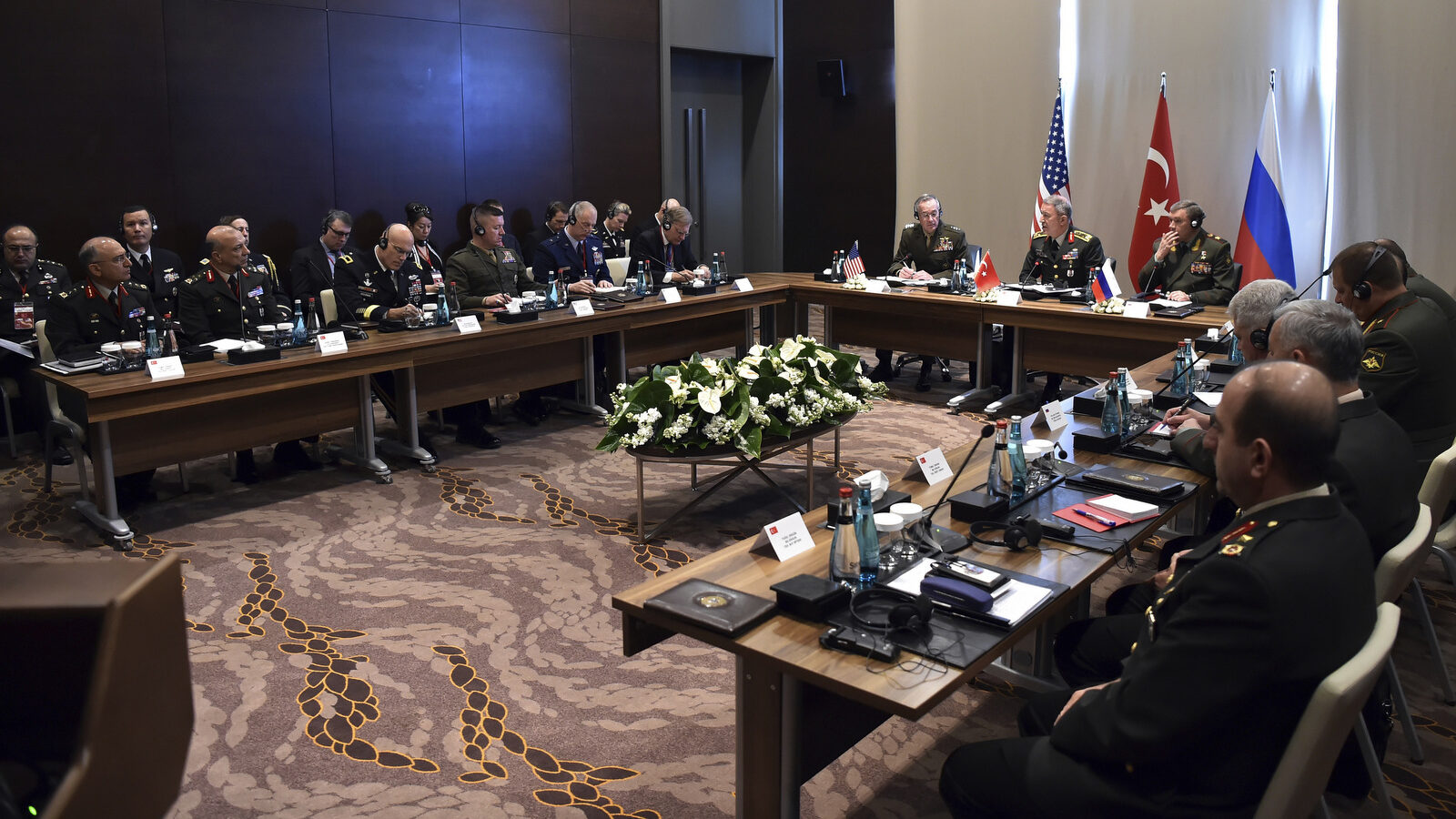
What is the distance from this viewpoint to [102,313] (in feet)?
18.1

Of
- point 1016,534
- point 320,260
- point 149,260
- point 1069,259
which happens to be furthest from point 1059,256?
point 149,260

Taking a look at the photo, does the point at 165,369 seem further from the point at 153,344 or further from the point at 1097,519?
the point at 1097,519

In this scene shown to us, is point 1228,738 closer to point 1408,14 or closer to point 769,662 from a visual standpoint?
point 769,662

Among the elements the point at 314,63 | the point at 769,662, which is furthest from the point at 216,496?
the point at 769,662

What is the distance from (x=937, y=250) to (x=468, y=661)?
5354 mm

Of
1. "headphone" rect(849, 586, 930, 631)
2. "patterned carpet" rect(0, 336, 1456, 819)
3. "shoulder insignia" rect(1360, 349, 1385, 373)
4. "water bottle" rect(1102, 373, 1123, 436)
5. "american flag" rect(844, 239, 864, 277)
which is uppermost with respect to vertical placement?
"american flag" rect(844, 239, 864, 277)

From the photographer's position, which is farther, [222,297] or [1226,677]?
[222,297]

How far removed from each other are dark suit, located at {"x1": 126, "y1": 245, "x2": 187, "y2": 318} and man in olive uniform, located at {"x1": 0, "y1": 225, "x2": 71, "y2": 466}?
401mm

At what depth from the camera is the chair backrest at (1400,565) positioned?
2354 mm

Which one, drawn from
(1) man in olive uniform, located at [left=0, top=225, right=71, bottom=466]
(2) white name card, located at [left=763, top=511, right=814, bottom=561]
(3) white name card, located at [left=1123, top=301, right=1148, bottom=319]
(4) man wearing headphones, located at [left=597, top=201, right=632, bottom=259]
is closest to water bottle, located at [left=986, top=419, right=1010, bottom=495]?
(2) white name card, located at [left=763, top=511, right=814, bottom=561]

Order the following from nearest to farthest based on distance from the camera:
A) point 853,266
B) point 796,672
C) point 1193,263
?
1. point 796,672
2. point 1193,263
3. point 853,266

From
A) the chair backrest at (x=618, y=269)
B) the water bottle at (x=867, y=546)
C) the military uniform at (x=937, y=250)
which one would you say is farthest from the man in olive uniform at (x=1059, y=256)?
the water bottle at (x=867, y=546)

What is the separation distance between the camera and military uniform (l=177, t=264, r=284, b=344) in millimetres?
5859

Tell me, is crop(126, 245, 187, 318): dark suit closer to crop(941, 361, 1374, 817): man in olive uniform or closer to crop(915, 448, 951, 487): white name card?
crop(915, 448, 951, 487): white name card
